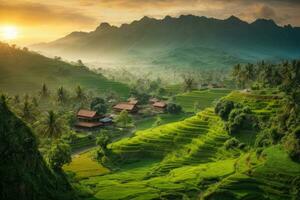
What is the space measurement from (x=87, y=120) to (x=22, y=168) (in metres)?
71.7

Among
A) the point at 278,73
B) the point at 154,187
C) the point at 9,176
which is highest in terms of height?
the point at 278,73

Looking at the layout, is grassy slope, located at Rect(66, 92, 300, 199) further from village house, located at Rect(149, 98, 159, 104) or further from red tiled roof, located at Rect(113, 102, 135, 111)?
village house, located at Rect(149, 98, 159, 104)

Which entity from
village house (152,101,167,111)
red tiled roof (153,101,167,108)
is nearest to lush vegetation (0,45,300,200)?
village house (152,101,167,111)

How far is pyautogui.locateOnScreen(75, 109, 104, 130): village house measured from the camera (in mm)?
129500

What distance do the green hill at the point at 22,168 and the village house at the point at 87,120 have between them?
5896 centimetres

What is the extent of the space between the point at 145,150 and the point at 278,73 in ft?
236

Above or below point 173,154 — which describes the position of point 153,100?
above

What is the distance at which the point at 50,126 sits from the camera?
310 ft

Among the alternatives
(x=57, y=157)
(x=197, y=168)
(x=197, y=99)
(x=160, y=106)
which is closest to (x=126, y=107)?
(x=160, y=106)

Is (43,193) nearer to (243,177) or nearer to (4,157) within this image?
(4,157)

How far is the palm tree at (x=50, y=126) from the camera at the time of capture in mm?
94438

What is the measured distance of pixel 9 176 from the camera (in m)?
61.4

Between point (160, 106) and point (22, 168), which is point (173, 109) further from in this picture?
point (22, 168)

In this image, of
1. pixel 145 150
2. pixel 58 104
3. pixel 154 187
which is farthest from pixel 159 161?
pixel 58 104
